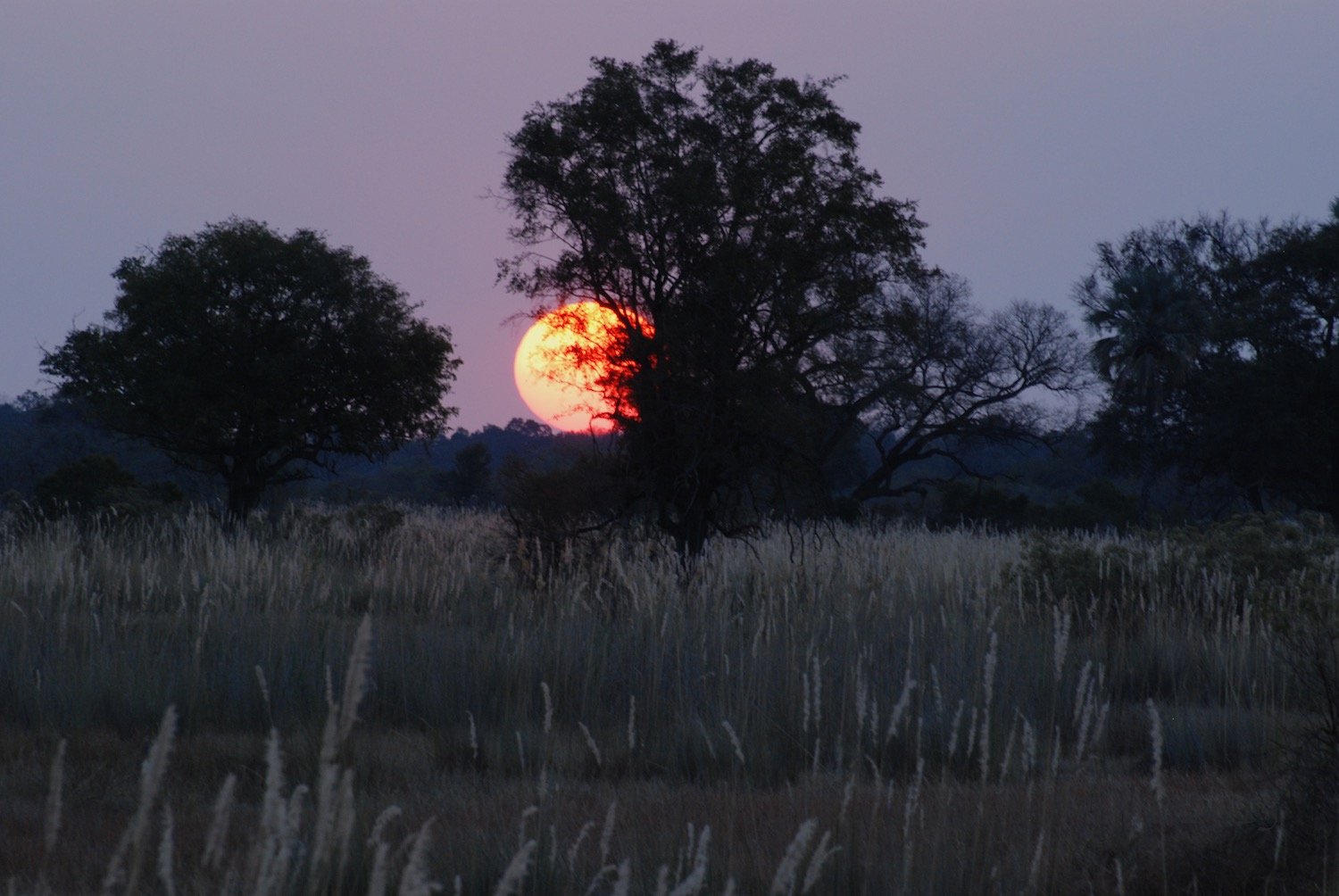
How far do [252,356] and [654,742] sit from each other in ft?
67.0

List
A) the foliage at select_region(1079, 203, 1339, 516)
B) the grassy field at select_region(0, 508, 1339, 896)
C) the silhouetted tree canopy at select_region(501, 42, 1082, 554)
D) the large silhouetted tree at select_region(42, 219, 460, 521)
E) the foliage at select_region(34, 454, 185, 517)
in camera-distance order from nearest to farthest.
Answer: the grassy field at select_region(0, 508, 1339, 896) → the silhouetted tree canopy at select_region(501, 42, 1082, 554) → the foliage at select_region(34, 454, 185, 517) → the large silhouetted tree at select_region(42, 219, 460, 521) → the foliage at select_region(1079, 203, 1339, 516)

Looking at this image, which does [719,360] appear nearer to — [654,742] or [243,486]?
[654,742]

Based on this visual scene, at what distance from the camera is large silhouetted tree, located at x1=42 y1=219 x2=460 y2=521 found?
23000 mm

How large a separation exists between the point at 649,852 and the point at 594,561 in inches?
304

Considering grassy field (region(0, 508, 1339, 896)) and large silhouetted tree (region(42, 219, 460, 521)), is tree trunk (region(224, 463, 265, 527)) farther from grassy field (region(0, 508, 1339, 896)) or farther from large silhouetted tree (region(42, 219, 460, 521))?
grassy field (region(0, 508, 1339, 896))

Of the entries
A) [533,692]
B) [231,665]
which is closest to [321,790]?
[533,692]

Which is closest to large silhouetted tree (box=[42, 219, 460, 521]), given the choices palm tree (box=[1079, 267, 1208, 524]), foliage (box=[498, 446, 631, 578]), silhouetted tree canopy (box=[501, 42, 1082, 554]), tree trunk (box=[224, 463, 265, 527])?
tree trunk (box=[224, 463, 265, 527])

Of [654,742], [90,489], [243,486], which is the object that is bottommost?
[654,742]

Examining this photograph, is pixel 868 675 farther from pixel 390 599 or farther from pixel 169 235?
pixel 169 235

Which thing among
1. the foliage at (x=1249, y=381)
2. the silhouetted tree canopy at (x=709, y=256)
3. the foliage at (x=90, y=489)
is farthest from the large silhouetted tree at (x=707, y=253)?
the foliage at (x=1249, y=381)

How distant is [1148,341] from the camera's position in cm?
3469

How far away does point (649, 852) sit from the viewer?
362cm

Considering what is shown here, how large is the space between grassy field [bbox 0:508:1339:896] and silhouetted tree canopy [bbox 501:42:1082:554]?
2.17m

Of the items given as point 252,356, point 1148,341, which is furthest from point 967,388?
point 252,356
